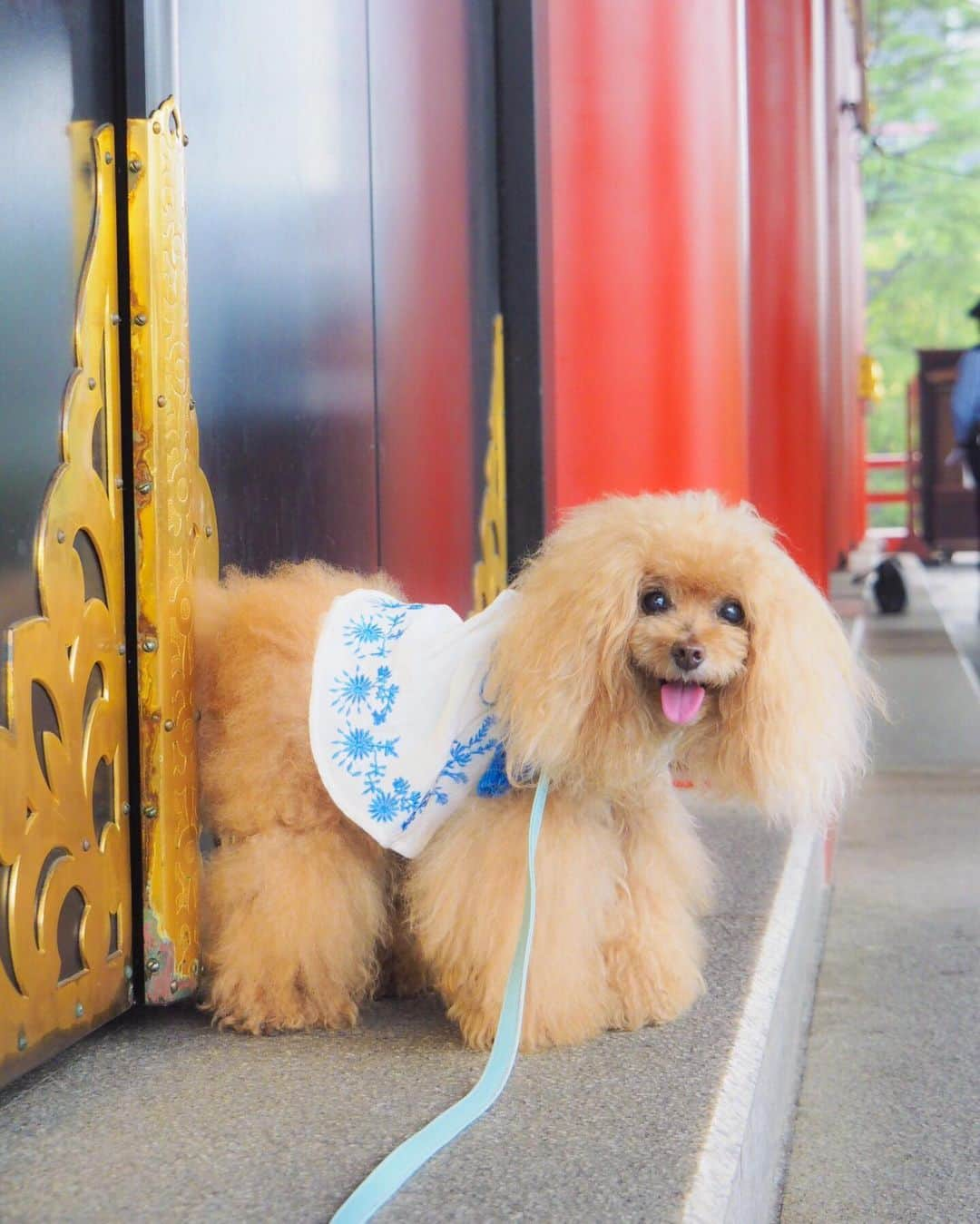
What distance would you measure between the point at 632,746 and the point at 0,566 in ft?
2.18

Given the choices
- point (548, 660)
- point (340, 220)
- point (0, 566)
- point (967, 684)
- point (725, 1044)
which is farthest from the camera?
point (967, 684)

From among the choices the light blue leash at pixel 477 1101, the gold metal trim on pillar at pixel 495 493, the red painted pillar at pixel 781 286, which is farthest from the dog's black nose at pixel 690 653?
the red painted pillar at pixel 781 286

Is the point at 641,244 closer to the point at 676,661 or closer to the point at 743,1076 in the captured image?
the point at 676,661

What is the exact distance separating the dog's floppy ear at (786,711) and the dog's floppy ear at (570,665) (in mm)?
105

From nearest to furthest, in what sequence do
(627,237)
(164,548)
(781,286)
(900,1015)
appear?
1. (164,548)
2. (900,1015)
3. (627,237)
4. (781,286)

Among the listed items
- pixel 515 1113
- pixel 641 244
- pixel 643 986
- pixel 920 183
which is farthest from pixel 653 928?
pixel 920 183

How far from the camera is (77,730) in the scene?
1.51m

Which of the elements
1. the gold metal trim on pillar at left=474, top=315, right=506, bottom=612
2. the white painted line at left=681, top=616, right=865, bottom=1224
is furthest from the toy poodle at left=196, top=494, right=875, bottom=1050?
the gold metal trim on pillar at left=474, top=315, right=506, bottom=612

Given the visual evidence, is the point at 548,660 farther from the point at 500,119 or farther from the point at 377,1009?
the point at 500,119

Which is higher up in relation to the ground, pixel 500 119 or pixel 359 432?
pixel 500 119

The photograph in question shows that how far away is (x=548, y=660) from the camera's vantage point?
4.94 ft

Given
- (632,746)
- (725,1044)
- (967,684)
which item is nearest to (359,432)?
(632,746)

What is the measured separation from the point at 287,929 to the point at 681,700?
0.53 m

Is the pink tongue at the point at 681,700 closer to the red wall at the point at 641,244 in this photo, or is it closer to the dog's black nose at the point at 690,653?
the dog's black nose at the point at 690,653
